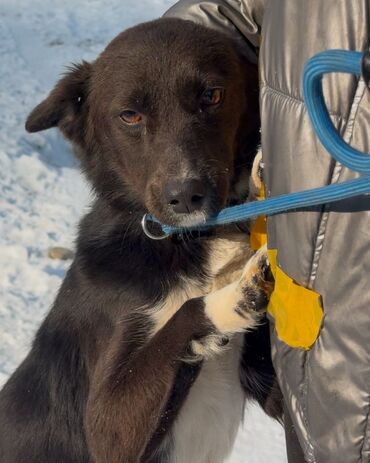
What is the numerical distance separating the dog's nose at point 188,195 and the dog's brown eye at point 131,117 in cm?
38

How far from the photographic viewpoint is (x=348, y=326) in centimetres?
145

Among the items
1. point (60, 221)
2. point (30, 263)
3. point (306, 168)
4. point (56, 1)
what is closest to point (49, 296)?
point (30, 263)

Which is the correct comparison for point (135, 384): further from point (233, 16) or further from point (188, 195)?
point (233, 16)

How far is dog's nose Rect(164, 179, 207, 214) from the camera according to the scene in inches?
90.1

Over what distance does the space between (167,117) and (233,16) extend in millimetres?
391

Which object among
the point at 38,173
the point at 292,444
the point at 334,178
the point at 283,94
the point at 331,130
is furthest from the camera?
the point at 38,173

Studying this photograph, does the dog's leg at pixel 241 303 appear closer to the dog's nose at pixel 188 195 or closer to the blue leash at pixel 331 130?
the dog's nose at pixel 188 195

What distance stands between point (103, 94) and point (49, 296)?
212 cm

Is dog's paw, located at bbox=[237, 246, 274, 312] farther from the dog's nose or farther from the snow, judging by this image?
the snow

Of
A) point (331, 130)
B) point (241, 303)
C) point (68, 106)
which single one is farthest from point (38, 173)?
point (331, 130)

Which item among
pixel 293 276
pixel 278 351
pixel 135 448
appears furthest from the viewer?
pixel 135 448

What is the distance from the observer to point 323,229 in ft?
4.96

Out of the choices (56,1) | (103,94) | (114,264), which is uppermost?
(103,94)

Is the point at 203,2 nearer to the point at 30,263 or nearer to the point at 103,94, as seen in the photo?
the point at 103,94
